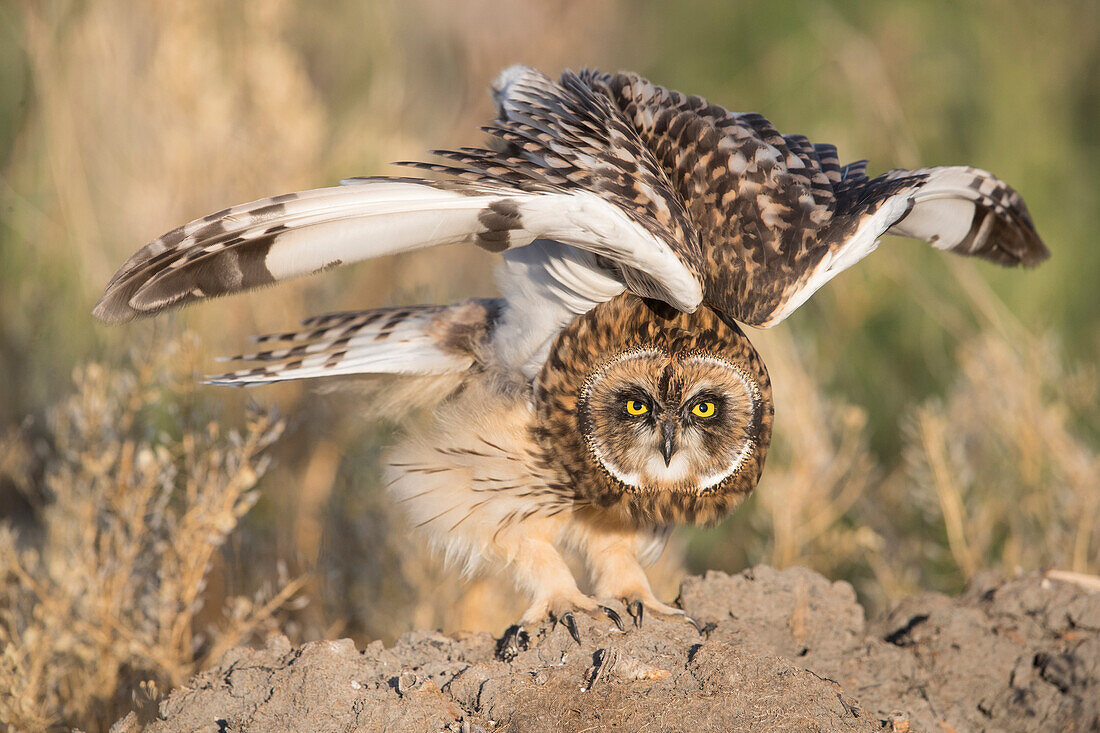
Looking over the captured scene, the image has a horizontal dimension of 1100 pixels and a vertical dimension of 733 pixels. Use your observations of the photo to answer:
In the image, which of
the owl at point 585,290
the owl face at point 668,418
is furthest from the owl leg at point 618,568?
the owl face at point 668,418

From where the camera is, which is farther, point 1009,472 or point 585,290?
point 1009,472

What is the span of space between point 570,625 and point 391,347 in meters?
1.18

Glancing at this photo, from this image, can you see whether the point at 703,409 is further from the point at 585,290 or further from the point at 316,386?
the point at 316,386

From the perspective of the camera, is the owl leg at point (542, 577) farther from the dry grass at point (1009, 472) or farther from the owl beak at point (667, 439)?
the dry grass at point (1009, 472)

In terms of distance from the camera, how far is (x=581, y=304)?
304 cm

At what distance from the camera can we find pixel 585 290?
2.96m

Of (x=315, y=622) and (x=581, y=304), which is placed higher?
(x=581, y=304)

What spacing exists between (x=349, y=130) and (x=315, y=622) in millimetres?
3058

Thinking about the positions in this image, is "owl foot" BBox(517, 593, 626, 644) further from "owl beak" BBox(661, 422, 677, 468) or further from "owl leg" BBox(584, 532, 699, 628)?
"owl beak" BBox(661, 422, 677, 468)

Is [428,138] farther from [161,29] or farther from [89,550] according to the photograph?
[89,550]

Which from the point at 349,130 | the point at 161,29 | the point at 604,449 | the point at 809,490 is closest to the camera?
the point at 604,449

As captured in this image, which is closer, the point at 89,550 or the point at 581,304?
the point at 581,304

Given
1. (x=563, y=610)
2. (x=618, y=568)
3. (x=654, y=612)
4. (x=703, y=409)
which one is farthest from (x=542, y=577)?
(x=703, y=409)

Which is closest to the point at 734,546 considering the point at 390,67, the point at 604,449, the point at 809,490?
the point at 809,490
